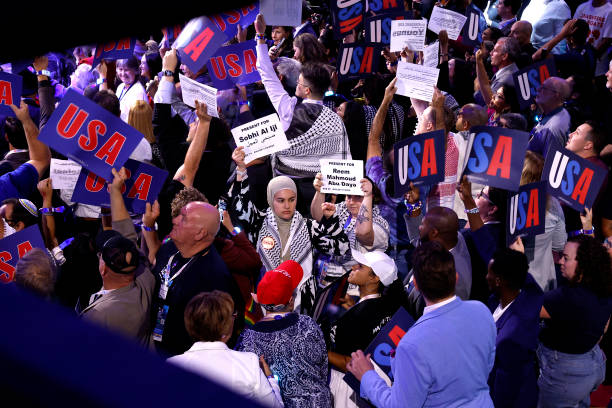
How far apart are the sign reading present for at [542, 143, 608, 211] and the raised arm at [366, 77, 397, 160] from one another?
1.49 m

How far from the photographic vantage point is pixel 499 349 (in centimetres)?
369

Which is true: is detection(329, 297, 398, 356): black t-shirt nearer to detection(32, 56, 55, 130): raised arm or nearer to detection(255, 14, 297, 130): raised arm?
detection(255, 14, 297, 130): raised arm

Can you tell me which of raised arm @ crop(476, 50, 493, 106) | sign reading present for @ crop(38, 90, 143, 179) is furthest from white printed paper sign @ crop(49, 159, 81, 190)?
raised arm @ crop(476, 50, 493, 106)

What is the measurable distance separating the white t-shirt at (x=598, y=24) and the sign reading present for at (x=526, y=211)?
15.7 ft

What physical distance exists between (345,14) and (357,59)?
2.24ft

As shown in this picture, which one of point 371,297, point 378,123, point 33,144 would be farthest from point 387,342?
point 33,144

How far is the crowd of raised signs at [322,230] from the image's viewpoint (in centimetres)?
325

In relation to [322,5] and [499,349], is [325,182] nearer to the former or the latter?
[499,349]

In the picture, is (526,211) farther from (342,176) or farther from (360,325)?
(360,325)

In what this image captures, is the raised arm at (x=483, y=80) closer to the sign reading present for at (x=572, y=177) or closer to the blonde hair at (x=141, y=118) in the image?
the sign reading present for at (x=572, y=177)

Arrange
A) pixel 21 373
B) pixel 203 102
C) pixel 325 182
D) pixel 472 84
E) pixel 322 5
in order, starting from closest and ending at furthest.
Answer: pixel 21 373 < pixel 325 182 < pixel 203 102 < pixel 472 84 < pixel 322 5

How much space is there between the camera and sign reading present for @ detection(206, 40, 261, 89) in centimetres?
564

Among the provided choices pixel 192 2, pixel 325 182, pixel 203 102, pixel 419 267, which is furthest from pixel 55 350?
pixel 203 102

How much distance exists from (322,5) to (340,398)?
335 inches
